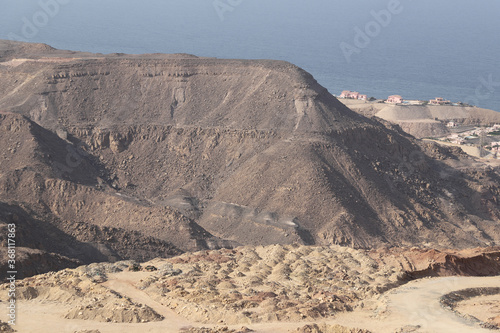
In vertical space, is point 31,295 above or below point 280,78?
below

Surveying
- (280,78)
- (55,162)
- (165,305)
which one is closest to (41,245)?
(165,305)

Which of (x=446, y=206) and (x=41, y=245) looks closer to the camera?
(x=41, y=245)

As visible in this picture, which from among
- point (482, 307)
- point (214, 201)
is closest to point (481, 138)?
point (214, 201)

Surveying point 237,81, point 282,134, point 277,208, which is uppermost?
point 237,81

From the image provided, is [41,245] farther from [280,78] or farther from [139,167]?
[280,78]

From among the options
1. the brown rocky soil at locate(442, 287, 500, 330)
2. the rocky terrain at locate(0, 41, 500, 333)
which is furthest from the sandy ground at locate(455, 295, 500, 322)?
the rocky terrain at locate(0, 41, 500, 333)

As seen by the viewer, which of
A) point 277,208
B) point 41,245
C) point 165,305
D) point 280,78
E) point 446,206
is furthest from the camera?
point 280,78

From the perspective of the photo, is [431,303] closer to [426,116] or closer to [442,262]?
[442,262]

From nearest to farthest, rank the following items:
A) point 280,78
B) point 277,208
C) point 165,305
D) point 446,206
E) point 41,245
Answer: point 165,305 < point 41,245 < point 277,208 < point 446,206 < point 280,78
